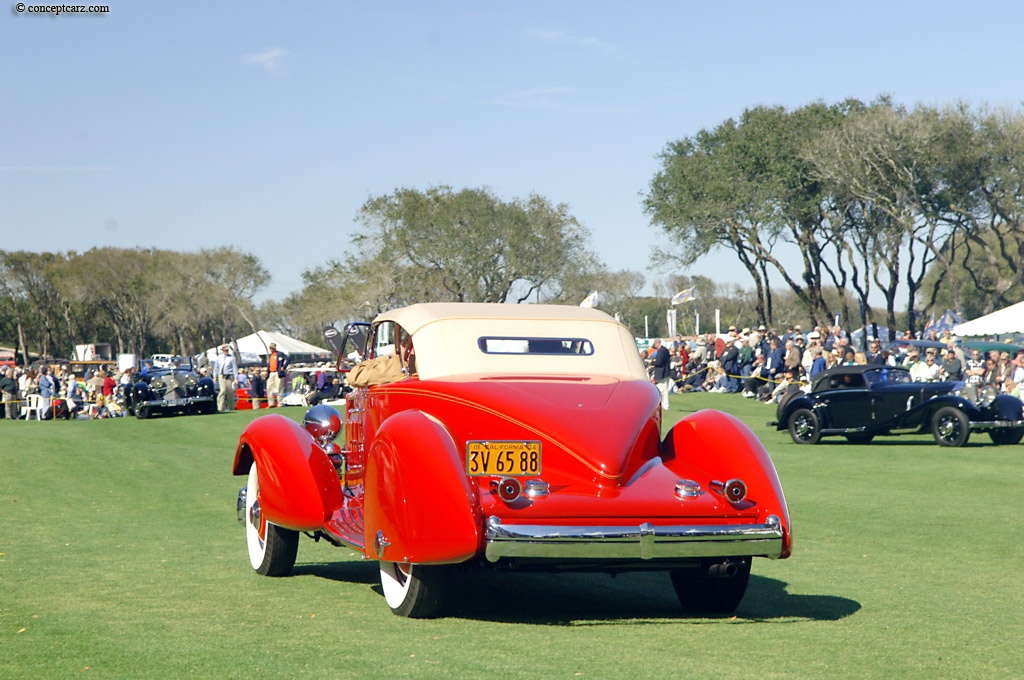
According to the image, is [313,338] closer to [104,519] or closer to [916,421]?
[916,421]

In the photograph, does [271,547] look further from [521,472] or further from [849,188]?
[849,188]

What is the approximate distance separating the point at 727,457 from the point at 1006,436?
15778mm

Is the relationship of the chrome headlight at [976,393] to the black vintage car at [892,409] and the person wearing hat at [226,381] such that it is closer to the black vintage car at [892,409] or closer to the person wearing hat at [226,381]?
the black vintage car at [892,409]

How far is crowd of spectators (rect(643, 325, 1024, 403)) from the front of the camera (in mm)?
25281

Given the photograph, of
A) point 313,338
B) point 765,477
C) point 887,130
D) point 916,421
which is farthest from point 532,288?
point 765,477

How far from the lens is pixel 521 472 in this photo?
6855 millimetres

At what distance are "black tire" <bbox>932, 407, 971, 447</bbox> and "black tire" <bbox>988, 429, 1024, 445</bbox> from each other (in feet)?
2.39

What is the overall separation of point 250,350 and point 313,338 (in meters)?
29.0

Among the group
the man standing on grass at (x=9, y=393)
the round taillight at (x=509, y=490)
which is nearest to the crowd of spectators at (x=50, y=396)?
the man standing on grass at (x=9, y=393)

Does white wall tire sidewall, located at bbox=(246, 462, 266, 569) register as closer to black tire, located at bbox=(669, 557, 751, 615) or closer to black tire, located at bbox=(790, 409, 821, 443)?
black tire, located at bbox=(669, 557, 751, 615)

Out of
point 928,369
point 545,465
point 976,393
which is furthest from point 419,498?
point 928,369

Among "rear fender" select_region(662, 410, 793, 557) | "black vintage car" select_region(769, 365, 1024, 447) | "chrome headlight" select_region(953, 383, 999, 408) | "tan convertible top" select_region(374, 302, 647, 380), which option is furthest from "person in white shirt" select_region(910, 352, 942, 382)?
"rear fender" select_region(662, 410, 793, 557)

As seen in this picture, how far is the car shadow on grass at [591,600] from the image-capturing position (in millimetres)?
6965

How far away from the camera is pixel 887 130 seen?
1962 inches
